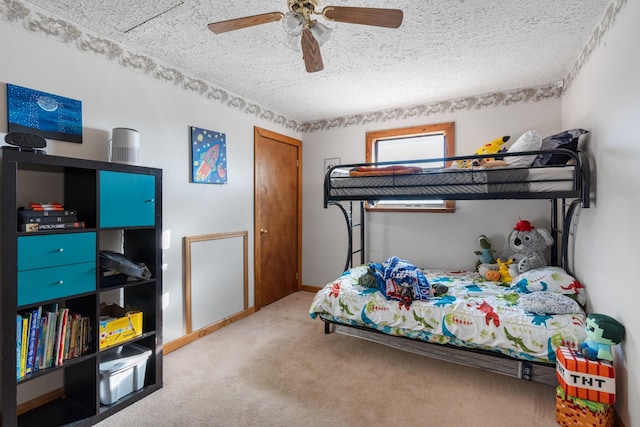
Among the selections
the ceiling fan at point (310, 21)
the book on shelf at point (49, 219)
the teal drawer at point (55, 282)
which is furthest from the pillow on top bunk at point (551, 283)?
the book on shelf at point (49, 219)

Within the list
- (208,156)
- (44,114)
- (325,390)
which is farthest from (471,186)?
(44,114)

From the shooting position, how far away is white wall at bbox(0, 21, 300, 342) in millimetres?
1892

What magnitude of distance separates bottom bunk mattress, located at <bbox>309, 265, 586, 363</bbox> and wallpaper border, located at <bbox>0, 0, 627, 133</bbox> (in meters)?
1.74

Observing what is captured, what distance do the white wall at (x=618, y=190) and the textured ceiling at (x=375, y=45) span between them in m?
0.35

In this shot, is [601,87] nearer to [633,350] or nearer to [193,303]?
[633,350]

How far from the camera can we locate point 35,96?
1860 mm

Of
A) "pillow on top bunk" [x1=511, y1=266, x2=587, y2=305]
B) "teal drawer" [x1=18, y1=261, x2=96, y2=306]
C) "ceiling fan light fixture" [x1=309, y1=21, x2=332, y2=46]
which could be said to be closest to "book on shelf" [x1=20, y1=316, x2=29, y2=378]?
"teal drawer" [x1=18, y1=261, x2=96, y2=306]

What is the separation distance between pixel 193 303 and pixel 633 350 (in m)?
3.04

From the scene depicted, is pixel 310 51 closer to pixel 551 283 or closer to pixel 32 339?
pixel 32 339

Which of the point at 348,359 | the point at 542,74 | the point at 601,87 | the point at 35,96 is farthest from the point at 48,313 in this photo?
the point at 542,74

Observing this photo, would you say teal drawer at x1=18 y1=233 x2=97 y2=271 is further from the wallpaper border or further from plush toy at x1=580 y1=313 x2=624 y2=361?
plush toy at x1=580 y1=313 x2=624 y2=361

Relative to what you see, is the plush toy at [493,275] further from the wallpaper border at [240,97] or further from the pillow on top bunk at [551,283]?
the wallpaper border at [240,97]

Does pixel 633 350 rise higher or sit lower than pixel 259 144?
lower

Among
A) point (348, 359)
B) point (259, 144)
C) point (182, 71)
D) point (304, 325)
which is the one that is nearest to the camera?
point (348, 359)
